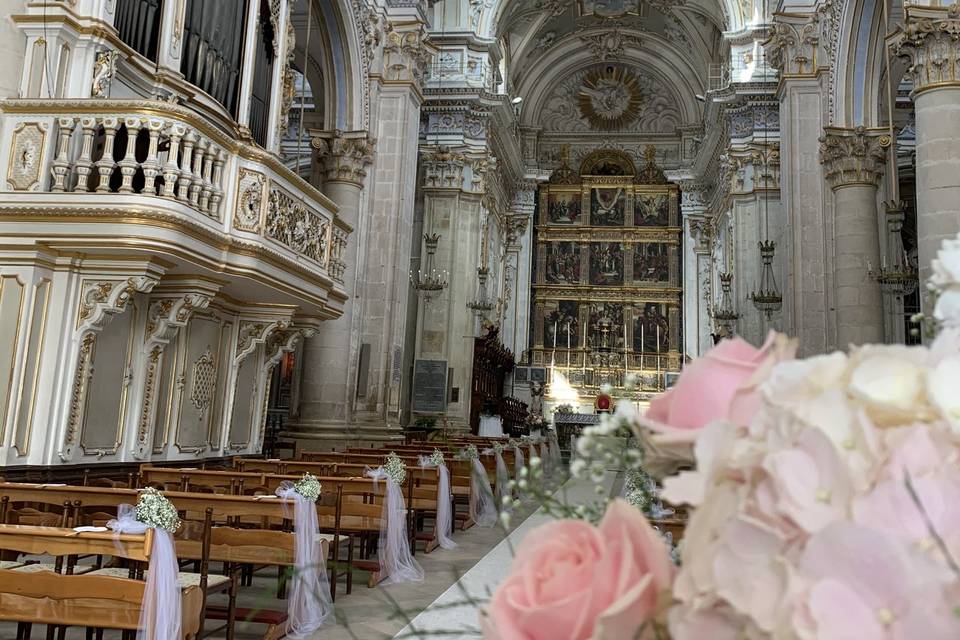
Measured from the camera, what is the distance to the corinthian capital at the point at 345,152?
14594 mm

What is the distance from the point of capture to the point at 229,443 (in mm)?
10469

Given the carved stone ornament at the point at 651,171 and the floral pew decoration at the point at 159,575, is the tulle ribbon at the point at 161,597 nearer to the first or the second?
the floral pew decoration at the point at 159,575

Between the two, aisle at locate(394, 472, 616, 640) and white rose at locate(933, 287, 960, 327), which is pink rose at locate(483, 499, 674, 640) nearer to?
white rose at locate(933, 287, 960, 327)

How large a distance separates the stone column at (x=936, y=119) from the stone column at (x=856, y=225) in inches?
144

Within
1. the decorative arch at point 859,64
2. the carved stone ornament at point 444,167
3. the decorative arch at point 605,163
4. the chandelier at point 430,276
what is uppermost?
the decorative arch at point 605,163

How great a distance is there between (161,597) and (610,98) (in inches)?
1205

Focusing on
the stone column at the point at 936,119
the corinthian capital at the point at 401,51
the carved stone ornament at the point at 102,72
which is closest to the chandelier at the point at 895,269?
the stone column at the point at 936,119

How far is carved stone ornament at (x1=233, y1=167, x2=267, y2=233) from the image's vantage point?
8.12 meters

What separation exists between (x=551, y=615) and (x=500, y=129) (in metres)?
23.9

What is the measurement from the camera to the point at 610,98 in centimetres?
3200

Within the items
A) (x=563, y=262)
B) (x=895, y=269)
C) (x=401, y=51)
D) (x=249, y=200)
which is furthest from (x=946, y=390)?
(x=563, y=262)

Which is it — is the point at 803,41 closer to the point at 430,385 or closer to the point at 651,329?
the point at 430,385

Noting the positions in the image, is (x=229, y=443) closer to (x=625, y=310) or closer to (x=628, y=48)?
(x=625, y=310)

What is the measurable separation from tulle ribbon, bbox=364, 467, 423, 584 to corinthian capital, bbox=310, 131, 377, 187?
8575 millimetres
